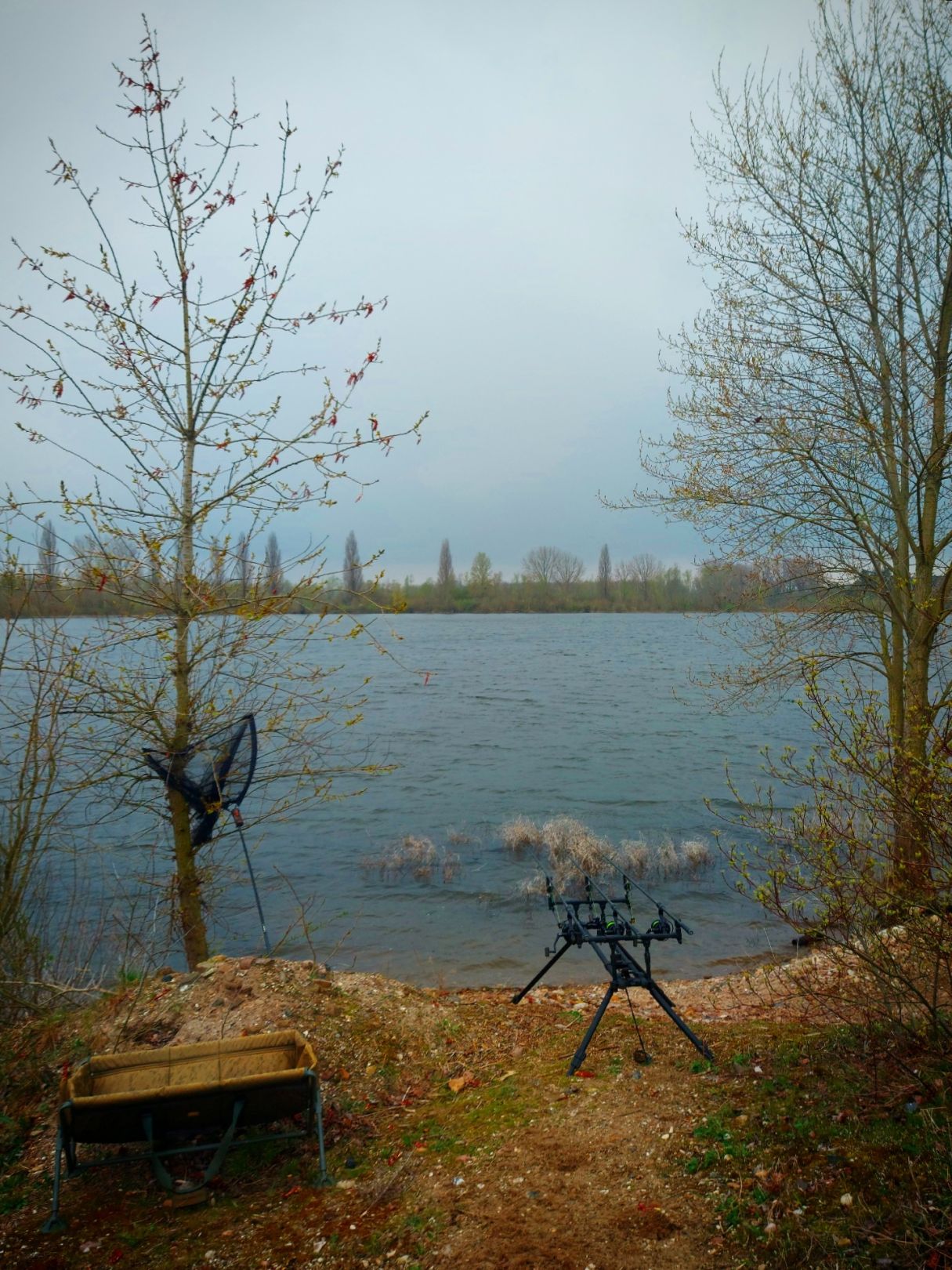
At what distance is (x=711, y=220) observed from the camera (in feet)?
29.3

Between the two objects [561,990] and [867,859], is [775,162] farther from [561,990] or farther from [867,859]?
[561,990]

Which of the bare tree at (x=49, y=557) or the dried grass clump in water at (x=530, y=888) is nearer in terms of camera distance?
the bare tree at (x=49, y=557)

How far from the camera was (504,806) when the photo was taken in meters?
18.7

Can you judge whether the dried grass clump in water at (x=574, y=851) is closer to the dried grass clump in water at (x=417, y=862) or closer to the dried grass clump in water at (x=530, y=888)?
the dried grass clump in water at (x=530, y=888)

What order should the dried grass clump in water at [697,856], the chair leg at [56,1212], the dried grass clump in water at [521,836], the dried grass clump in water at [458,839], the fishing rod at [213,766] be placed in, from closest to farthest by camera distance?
1. the chair leg at [56,1212]
2. the fishing rod at [213,766]
3. the dried grass clump in water at [697,856]
4. the dried grass clump in water at [521,836]
5. the dried grass clump in water at [458,839]

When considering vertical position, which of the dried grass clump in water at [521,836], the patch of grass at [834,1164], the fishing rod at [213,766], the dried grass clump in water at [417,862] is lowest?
the dried grass clump in water at [417,862]

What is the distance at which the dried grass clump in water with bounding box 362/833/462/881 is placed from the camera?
1459 centimetres

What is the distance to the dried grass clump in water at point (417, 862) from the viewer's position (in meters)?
14.6

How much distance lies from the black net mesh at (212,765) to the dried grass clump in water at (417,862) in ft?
27.6

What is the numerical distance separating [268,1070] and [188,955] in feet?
7.30

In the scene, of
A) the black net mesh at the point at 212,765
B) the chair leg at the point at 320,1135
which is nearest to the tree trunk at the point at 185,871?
the black net mesh at the point at 212,765

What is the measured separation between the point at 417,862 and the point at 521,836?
2.03 m

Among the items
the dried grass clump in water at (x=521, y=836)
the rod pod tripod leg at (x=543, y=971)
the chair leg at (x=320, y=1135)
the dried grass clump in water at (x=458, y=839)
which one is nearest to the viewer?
the chair leg at (x=320, y=1135)

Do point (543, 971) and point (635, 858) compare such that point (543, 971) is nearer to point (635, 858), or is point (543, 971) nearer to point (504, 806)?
point (635, 858)
